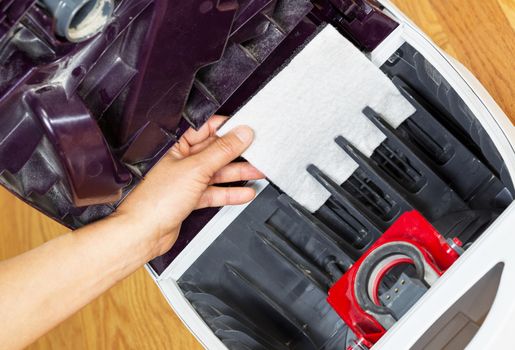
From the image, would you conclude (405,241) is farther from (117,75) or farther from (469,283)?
(117,75)

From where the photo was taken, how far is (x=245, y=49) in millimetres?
710

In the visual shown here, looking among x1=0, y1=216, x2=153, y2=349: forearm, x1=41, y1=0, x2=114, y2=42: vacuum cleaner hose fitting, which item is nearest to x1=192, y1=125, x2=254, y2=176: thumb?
x1=0, y1=216, x2=153, y2=349: forearm

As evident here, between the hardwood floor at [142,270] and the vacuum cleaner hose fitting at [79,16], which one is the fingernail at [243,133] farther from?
the hardwood floor at [142,270]

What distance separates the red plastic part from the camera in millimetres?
696

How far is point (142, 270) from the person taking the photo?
1210 millimetres

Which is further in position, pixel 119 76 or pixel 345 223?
pixel 345 223

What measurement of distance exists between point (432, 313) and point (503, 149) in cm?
18

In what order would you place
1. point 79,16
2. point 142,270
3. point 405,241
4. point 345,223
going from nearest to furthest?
point 79,16, point 405,241, point 345,223, point 142,270

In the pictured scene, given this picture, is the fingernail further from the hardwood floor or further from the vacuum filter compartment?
the hardwood floor

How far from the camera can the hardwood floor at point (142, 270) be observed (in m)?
0.93

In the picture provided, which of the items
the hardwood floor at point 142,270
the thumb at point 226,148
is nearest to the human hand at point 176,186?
the thumb at point 226,148

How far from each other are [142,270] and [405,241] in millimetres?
622

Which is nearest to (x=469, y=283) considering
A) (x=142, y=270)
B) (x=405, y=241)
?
(x=405, y=241)

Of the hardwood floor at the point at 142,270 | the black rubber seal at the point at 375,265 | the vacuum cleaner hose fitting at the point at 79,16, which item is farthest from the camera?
the hardwood floor at the point at 142,270
